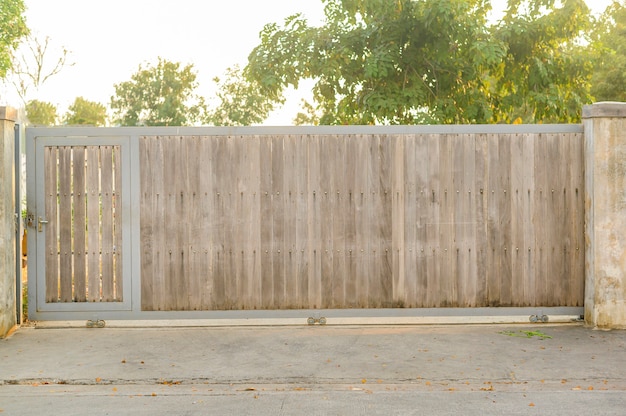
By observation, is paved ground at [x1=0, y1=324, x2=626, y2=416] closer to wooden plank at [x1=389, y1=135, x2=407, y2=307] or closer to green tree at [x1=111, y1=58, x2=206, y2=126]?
wooden plank at [x1=389, y1=135, x2=407, y2=307]

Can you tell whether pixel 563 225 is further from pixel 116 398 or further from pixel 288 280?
pixel 116 398

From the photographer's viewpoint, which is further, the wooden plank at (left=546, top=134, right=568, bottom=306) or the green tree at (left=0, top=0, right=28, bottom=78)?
the green tree at (left=0, top=0, right=28, bottom=78)

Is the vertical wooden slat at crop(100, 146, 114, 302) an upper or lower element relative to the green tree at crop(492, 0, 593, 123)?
lower

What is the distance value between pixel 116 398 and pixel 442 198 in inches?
175

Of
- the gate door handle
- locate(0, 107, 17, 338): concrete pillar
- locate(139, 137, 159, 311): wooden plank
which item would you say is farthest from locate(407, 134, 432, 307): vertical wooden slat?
locate(0, 107, 17, 338): concrete pillar

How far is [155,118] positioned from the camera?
57.3 metres

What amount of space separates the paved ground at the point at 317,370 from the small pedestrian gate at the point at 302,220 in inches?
15.3

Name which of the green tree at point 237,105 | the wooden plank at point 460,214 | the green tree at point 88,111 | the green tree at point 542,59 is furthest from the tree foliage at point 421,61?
the green tree at point 88,111

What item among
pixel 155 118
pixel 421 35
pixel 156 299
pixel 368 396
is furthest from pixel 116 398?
pixel 155 118

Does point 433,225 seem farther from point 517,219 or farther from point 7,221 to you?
point 7,221

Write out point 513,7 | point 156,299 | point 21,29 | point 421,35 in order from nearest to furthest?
point 156,299, point 421,35, point 513,7, point 21,29

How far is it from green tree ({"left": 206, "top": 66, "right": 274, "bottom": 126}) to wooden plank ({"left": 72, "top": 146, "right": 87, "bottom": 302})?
41.4m

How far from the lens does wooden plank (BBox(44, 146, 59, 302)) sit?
9.46m

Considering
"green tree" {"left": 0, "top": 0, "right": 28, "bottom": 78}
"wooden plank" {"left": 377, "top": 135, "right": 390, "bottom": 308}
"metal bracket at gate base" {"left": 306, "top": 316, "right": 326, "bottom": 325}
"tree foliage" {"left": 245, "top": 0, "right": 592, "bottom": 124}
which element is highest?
"green tree" {"left": 0, "top": 0, "right": 28, "bottom": 78}
